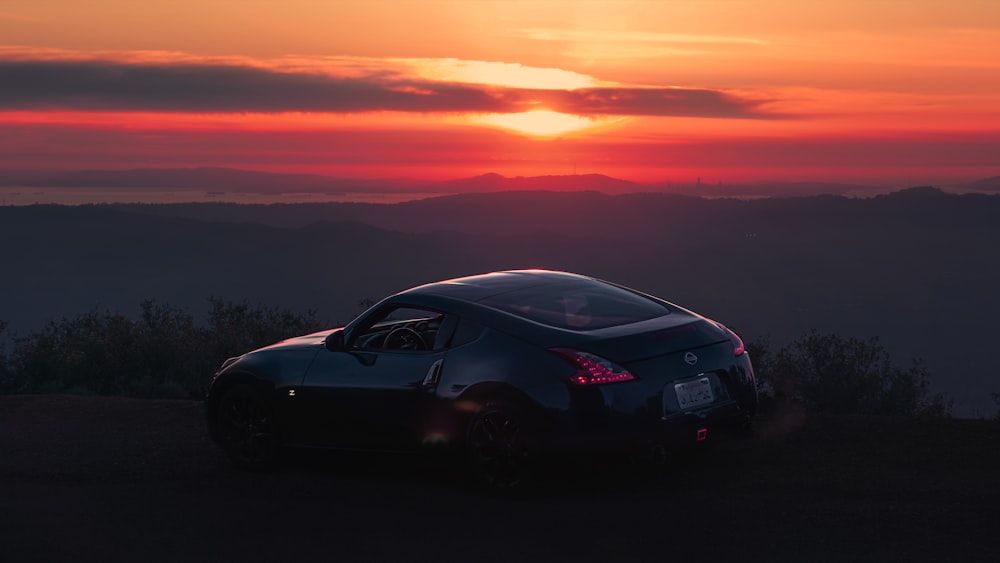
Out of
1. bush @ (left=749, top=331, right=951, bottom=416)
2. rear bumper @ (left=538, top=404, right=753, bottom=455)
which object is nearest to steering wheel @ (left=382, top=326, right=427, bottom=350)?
rear bumper @ (left=538, top=404, right=753, bottom=455)

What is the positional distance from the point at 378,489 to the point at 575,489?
54.5 inches

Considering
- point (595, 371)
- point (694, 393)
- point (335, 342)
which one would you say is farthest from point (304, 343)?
point (694, 393)

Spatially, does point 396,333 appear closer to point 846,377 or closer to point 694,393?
point 694,393

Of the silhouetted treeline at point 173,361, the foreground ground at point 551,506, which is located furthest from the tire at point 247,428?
the silhouetted treeline at point 173,361

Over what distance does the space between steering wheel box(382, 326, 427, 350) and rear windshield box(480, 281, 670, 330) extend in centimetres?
62

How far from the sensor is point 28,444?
10688mm

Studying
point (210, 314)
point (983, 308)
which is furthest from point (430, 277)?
point (210, 314)

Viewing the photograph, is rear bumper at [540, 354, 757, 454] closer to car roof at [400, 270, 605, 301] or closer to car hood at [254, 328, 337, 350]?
car roof at [400, 270, 605, 301]

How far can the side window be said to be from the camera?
8.56 meters

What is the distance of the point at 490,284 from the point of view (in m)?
8.67

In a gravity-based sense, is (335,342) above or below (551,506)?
above

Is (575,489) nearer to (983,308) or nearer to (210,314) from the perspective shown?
(210,314)

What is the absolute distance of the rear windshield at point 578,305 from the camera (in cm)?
804

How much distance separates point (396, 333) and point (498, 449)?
1338mm
